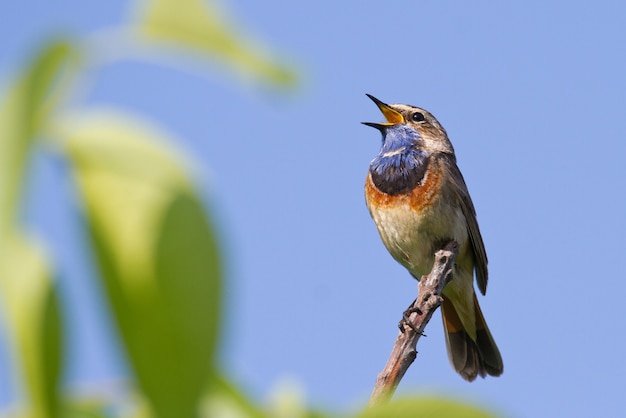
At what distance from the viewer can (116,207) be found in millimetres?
499

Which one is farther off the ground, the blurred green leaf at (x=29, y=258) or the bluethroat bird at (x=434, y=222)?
the bluethroat bird at (x=434, y=222)

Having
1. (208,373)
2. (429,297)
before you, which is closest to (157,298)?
(208,373)

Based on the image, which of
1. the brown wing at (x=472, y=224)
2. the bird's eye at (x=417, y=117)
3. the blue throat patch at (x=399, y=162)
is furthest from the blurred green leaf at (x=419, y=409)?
the bird's eye at (x=417, y=117)

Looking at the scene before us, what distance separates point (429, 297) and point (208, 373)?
423cm

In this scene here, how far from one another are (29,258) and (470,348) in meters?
6.71

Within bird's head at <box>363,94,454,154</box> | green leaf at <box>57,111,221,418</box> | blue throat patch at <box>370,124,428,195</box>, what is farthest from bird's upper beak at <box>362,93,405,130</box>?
green leaf at <box>57,111,221,418</box>

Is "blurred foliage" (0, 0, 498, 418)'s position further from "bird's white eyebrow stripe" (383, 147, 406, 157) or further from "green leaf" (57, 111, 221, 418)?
"bird's white eyebrow stripe" (383, 147, 406, 157)

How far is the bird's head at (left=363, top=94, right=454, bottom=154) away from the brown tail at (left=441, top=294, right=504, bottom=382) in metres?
1.33

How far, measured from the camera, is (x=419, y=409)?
620mm

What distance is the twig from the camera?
3494 millimetres

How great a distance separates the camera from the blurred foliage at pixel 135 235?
0.47 metres

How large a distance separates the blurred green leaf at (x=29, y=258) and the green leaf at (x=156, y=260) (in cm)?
4

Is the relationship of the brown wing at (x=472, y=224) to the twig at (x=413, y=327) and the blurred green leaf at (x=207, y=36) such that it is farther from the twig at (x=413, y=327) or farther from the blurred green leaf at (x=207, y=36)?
the blurred green leaf at (x=207, y=36)

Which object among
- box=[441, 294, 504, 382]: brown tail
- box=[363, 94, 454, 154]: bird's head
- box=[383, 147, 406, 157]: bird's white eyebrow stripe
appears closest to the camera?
box=[441, 294, 504, 382]: brown tail
